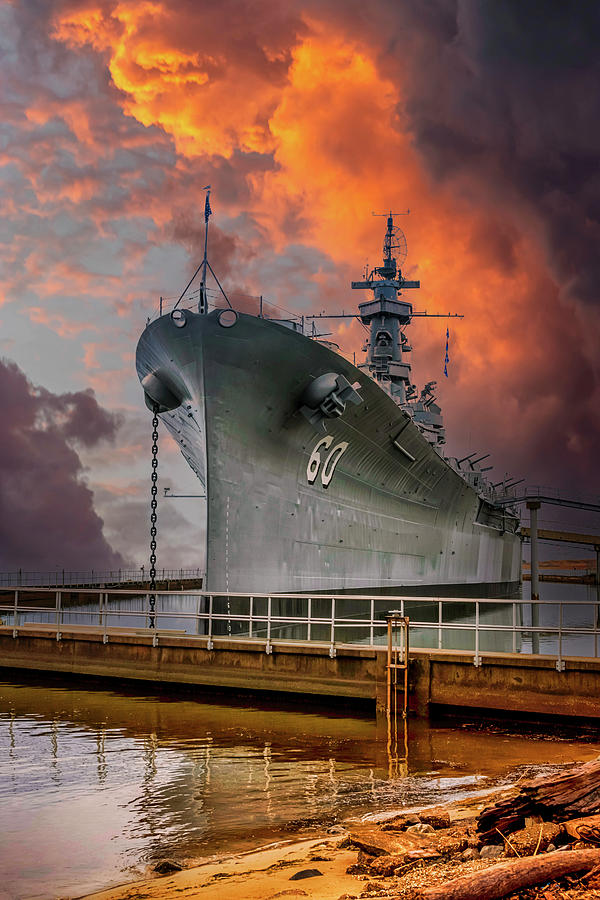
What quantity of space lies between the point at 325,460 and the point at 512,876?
17.4 metres

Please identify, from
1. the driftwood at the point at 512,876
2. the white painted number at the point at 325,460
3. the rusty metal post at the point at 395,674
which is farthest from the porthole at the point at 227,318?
the driftwood at the point at 512,876

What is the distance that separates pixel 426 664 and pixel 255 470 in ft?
26.7

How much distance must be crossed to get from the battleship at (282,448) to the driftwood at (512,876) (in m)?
14.1

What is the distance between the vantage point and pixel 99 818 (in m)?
6.90

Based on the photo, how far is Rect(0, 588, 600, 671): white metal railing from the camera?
38.1 feet

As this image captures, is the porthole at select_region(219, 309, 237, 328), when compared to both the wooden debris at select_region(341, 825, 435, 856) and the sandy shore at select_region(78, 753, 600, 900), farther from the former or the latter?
the wooden debris at select_region(341, 825, 435, 856)

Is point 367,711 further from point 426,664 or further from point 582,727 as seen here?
point 582,727

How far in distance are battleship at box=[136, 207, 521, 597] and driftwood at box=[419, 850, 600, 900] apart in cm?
1414

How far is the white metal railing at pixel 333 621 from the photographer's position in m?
11.6

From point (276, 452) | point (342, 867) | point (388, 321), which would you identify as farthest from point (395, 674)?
point (388, 321)

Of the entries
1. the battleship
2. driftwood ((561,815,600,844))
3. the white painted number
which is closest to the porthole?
the battleship

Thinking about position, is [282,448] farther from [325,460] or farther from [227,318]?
[227,318]

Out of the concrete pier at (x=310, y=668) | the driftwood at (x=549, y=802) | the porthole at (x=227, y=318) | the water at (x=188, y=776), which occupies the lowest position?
the water at (x=188, y=776)

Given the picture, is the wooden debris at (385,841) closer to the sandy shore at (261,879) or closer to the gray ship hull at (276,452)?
the sandy shore at (261,879)
